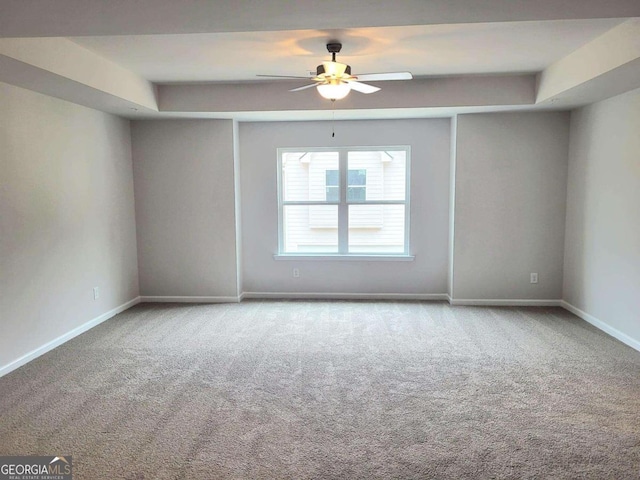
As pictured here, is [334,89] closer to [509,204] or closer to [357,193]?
[357,193]

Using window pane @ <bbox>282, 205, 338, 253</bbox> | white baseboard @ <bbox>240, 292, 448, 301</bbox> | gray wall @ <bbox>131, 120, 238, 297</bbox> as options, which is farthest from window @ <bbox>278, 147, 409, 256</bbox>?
gray wall @ <bbox>131, 120, 238, 297</bbox>

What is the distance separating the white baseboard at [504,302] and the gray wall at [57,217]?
417cm

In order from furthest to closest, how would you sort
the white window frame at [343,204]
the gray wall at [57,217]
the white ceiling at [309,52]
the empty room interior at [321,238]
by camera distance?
1. the white window frame at [343,204]
2. the gray wall at [57,217]
3. the empty room interior at [321,238]
4. the white ceiling at [309,52]

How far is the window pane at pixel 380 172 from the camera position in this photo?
5.70 metres

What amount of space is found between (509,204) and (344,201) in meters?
2.03

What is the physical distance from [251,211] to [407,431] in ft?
12.5

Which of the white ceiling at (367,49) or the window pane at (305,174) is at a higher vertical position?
the white ceiling at (367,49)

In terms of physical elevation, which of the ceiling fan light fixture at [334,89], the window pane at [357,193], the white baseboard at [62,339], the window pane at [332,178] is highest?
the ceiling fan light fixture at [334,89]

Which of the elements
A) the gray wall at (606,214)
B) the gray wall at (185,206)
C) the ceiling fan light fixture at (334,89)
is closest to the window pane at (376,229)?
the gray wall at (185,206)

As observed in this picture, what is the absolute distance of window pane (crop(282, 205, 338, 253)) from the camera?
5.86 m

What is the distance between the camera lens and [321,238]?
5.90m

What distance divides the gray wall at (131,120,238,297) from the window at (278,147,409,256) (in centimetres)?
77

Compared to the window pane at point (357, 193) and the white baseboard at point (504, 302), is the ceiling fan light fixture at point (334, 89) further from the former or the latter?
the white baseboard at point (504, 302)

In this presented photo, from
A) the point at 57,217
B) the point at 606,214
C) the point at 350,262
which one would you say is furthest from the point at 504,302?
the point at 57,217
